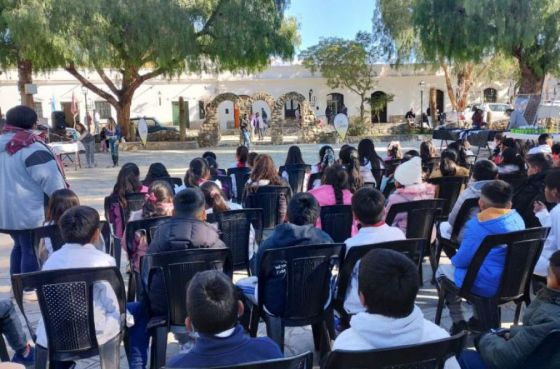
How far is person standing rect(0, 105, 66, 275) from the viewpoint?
4262 millimetres

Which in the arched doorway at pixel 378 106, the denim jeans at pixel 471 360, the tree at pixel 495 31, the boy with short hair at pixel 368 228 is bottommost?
the denim jeans at pixel 471 360

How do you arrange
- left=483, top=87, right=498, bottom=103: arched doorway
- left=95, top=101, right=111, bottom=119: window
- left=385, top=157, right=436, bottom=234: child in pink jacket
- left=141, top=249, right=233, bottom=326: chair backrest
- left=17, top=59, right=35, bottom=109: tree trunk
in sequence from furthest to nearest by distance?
left=483, top=87, right=498, bottom=103: arched doorway, left=95, top=101, right=111, bottom=119: window, left=17, top=59, right=35, bottom=109: tree trunk, left=385, top=157, right=436, bottom=234: child in pink jacket, left=141, top=249, right=233, bottom=326: chair backrest

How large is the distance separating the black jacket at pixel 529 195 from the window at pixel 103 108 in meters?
31.2

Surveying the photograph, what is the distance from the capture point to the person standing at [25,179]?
4.26 meters

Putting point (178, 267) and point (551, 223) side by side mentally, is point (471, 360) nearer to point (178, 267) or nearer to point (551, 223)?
point (551, 223)

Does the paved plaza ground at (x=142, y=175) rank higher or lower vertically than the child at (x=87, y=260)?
→ lower

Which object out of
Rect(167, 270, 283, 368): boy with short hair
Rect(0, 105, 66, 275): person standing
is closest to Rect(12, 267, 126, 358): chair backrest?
Rect(167, 270, 283, 368): boy with short hair

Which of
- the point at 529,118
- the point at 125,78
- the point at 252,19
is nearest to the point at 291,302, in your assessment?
the point at 529,118

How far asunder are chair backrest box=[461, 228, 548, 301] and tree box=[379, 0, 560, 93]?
54.2 ft

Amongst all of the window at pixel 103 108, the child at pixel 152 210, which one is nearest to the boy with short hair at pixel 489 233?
the child at pixel 152 210

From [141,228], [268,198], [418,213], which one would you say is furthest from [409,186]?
[141,228]

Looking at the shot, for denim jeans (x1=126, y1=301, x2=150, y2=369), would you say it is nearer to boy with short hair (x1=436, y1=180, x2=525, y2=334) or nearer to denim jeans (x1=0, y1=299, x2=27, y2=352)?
denim jeans (x1=0, y1=299, x2=27, y2=352)

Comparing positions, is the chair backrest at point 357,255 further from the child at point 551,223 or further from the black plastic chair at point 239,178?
the black plastic chair at point 239,178

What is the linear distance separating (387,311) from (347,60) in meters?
28.3
